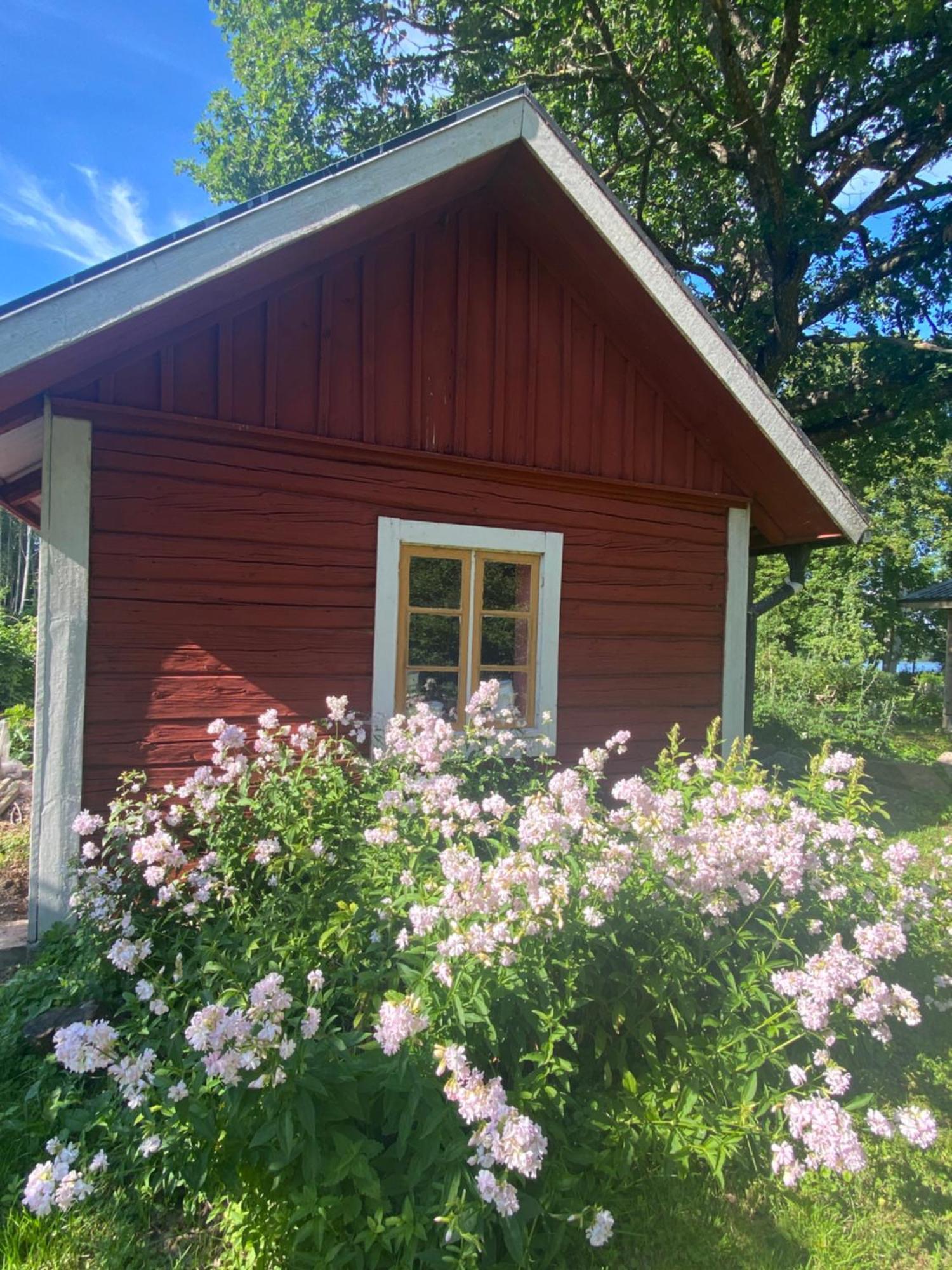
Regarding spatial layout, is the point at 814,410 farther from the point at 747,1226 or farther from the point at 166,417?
the point at 747,1226

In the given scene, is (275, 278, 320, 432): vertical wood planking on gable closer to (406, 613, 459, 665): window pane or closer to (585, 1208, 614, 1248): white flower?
(406, 613, 459, 665): window pane

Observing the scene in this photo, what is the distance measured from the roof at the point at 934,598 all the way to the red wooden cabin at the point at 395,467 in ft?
44.1

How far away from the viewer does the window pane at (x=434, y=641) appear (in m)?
4.79

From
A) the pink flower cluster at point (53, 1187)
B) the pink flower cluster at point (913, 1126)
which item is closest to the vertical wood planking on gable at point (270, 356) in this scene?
the pink flower cluster at point (53, 1187)

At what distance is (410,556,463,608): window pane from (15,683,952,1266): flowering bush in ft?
5.28

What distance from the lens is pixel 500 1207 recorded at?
1.70 meters

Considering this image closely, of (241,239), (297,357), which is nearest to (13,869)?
→ (297,357)

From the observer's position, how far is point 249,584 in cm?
408

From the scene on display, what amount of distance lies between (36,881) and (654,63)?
1040cm

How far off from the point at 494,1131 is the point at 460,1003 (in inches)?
13.8

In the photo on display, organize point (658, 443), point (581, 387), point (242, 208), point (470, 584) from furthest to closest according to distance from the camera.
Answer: point (658, 443)
point (581, 387)
point (470, 584)
point (242, 208)

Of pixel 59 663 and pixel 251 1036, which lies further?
pixel 59 663

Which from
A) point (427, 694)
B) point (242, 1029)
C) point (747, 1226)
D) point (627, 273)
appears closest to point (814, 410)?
point (627, 273)

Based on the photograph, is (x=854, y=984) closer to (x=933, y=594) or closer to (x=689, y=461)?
(x=689, y=461)
